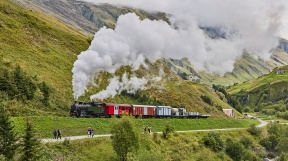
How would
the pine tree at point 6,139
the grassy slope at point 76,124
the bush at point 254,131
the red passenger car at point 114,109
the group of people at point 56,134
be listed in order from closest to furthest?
the pine tree at point 6,139 → the group of people at point 56,134 → the grassy slope at point 76,124 → the red passenger car at point 114,109 → the bush at point 254,131

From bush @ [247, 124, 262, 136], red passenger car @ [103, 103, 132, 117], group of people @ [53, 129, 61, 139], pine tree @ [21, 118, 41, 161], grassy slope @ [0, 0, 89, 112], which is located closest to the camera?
pine tree @ [21, 118, 41, 161]

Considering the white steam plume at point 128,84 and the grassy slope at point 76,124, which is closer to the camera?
the grassy slope at point 76,124

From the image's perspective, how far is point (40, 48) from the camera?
303ft

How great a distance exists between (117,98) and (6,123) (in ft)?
199

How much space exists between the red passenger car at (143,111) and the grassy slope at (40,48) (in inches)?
545

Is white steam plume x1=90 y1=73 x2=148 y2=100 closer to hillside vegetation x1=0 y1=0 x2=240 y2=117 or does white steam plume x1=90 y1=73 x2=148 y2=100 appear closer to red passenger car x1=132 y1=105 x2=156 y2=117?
hillside vegetation x1=0 y1=0 x2=240 y2=117

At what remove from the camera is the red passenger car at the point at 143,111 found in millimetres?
74875

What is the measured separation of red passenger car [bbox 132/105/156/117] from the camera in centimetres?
7488

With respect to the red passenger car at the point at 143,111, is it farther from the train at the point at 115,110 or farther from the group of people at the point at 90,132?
the group of people at the point at 90,132

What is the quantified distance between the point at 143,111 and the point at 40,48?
112ft

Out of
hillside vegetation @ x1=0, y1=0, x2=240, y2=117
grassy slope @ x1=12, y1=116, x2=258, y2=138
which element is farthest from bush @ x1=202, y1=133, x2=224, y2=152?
hillside vegetation @ x1=0, y1=0, x2=240, y2=117

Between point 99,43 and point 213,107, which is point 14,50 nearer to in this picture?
point 99,43

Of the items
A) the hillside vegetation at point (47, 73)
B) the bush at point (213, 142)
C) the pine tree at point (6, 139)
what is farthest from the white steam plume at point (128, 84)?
the pine tree at point (6, 139)

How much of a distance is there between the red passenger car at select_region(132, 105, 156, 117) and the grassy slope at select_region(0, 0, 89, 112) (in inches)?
545
